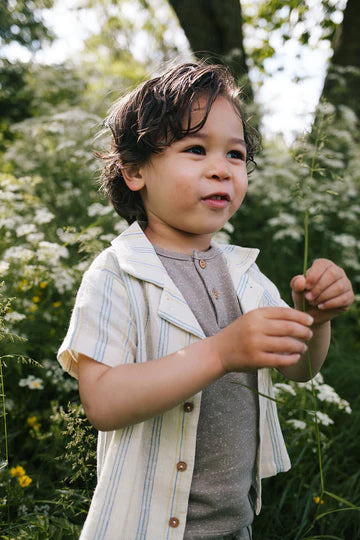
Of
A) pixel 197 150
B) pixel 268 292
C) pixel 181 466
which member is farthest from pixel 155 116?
pixel 181 466

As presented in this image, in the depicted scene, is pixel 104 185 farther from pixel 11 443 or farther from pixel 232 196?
pixel 11 443

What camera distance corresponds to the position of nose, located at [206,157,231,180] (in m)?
1.19

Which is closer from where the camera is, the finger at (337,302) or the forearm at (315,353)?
the finger at (337,302)

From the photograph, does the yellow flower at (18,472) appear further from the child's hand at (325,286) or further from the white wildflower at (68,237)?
Answer: the child's hand at (325,286)

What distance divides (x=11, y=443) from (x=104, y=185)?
3.89 feet

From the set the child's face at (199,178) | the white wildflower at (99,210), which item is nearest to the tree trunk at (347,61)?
the white wildflower at (99,210)

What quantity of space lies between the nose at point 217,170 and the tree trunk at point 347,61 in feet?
14.5

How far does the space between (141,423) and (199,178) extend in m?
0.62

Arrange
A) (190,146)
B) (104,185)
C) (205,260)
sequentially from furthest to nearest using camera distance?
(104,185), (205,260), (190,146)

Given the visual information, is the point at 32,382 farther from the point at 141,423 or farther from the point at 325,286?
the point at 325,286

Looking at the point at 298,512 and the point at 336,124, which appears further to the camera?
the point at 336,124

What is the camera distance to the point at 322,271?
1.09 meters

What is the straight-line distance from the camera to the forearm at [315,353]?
1.26 metres

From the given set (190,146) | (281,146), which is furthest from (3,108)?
(190,146)
